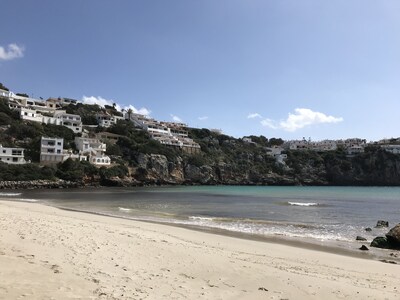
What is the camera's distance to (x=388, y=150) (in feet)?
539

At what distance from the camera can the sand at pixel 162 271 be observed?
7.27m

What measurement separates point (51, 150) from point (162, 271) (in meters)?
83.0

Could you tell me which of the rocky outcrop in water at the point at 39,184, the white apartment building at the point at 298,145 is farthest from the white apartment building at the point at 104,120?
the white apartment building at the point at 298,145

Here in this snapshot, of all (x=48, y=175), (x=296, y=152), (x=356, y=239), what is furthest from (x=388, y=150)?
(x=356, y=239)

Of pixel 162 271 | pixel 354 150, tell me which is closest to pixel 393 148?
pixel 354 150

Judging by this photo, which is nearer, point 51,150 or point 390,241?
point 390,241

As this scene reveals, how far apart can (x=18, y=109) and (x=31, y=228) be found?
97975 millimetres

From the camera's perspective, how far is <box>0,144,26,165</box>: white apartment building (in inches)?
3049

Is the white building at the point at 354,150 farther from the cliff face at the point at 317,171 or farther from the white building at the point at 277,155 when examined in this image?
the white building at the point at 277,155

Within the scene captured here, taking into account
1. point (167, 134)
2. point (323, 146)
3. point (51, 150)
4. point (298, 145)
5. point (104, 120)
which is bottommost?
point (51, 150)

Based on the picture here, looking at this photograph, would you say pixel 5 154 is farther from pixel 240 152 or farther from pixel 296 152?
pixel 296 152

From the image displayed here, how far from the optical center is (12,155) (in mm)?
78250

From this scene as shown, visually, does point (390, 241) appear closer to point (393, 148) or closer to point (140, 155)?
point (140, 155)

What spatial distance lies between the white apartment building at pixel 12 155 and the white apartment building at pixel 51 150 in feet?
15.4
